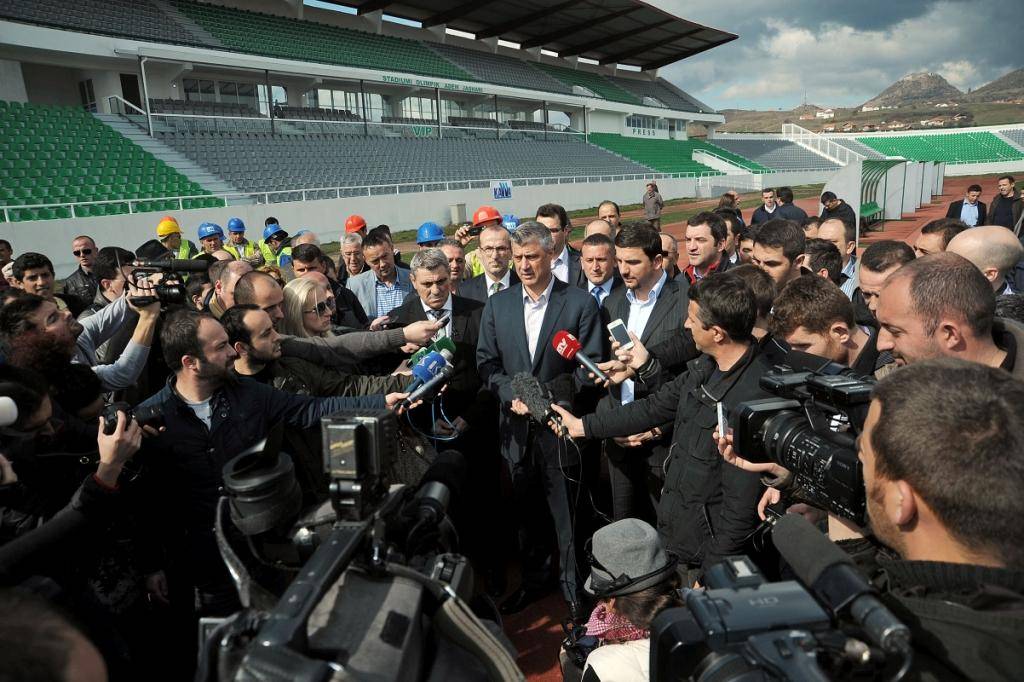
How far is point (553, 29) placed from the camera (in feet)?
125

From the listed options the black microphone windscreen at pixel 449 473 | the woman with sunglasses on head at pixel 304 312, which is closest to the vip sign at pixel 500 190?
the woman with sunglasses on head at pixel 304 312

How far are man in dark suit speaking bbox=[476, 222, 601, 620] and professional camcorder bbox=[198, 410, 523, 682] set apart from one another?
77.2 inches

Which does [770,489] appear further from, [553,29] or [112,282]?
[553,29]

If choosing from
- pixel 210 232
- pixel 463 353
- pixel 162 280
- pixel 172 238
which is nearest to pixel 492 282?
pixel 463 353

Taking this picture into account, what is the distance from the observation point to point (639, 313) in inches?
156

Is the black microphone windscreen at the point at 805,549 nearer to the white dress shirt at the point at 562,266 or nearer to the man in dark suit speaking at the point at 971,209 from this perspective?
the white dress shirt at the point at 562,266

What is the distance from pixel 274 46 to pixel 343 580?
97.8 feet

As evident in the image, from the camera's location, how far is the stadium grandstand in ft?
59.8

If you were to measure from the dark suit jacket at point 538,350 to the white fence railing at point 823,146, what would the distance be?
47.9 meters

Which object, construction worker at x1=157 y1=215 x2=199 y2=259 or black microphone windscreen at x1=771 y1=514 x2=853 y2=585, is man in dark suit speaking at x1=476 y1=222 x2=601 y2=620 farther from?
construction worker at x1=157 y1=215 x2=199 y2=259

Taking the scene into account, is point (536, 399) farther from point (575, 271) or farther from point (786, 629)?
point (575, 271)

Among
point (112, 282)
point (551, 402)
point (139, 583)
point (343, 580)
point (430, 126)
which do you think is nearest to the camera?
point (343, 580)

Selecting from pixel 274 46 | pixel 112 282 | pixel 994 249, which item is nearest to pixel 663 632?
pixel 994 249

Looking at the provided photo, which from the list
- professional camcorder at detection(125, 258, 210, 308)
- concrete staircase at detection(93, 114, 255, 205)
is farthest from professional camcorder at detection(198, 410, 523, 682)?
concrete staircase at detection(93, 114, 255, 205)
